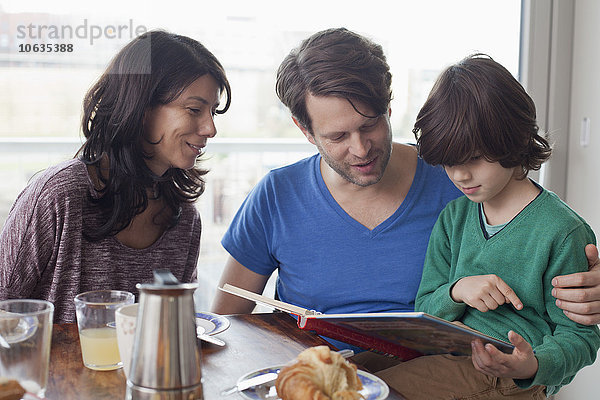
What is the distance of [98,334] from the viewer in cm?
106

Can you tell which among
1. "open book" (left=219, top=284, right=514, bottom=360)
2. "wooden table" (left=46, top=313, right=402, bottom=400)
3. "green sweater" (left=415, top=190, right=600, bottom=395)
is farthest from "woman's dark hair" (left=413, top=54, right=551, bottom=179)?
"wooden table" (left=46, top=313, right=402, bottom=400)

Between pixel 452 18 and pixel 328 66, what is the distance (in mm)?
1637

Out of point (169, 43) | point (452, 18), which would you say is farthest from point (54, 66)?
point (452, 18)

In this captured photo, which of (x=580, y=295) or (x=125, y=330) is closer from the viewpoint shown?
(x=125, y=330)

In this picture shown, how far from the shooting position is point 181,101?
5.66ft

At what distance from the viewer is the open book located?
41.5 inches

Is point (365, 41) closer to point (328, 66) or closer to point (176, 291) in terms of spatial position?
point (328, 66)

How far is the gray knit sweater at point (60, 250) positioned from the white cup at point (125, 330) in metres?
0.70

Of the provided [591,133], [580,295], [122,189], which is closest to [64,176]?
[122,189]

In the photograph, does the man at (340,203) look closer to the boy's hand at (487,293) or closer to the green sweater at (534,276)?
the green sweater at (534,276)

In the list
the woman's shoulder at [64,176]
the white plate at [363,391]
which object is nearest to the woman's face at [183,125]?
the woman's shoulder at [64,176]

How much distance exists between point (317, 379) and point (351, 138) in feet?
2.80

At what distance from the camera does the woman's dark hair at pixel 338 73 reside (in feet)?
5.18

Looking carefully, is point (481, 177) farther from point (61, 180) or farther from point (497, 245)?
point (61, 180)
